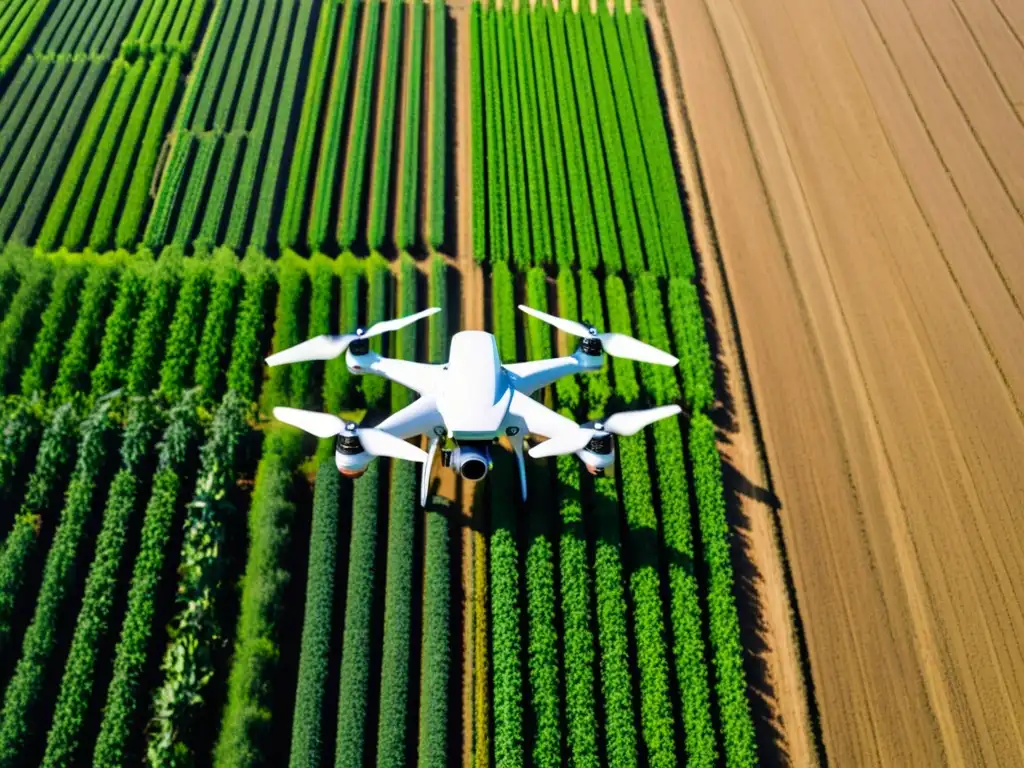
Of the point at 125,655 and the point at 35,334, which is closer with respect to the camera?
the point at 125,655

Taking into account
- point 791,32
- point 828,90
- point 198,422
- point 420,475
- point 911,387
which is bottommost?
point 420,475

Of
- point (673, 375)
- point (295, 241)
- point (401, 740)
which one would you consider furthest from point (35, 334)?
point (673, 375)

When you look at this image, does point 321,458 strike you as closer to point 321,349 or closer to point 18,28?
point 321,349

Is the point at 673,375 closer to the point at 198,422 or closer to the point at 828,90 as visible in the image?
the point at 198,422

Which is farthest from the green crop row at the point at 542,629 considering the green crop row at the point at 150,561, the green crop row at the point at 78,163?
the green crop row at the point at 78,163

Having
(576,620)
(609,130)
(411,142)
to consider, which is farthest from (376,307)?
(609,130)
